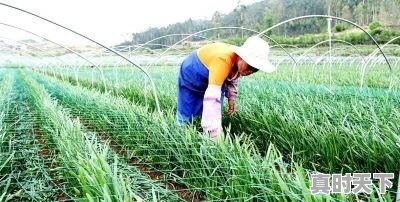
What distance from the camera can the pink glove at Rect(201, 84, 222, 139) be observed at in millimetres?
3189

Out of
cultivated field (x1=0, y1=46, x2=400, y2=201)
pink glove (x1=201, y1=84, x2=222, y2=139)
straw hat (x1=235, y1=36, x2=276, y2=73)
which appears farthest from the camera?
pink glove (x1=201, y1=84, x2=222, y2=139)

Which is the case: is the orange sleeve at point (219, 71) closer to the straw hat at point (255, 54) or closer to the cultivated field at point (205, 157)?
the straw hat at point (255, 54)

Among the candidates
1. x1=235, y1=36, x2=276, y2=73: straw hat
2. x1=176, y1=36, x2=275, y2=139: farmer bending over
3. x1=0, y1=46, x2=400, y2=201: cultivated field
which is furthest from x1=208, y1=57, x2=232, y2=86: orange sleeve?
x1=0, y1=46, x2=400, y2=201: cultivated field

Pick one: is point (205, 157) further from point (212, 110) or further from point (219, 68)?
point (219, 68)

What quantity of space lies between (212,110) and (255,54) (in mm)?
480

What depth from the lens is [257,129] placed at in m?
4.42

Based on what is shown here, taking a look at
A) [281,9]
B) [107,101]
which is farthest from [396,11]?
[107,101]

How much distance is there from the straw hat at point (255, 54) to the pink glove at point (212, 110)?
288 millimetres

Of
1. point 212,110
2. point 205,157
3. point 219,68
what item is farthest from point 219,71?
point 205,157

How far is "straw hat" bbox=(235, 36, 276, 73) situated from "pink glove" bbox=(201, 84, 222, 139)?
29 centimetres

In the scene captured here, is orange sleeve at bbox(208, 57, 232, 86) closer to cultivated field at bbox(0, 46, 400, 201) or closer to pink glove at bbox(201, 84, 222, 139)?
pink glove at bbox(201, 84, 222, 139)

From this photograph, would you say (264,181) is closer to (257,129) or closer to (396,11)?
(257,129)

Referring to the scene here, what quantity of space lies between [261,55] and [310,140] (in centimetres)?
90

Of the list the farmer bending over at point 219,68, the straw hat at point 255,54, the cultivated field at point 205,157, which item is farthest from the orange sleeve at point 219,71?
the cultivated field at point 205,157
